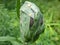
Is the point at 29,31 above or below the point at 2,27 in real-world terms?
above

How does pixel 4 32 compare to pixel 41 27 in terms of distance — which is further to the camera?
pixel 4 32

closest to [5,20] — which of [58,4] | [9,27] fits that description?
[9,27]

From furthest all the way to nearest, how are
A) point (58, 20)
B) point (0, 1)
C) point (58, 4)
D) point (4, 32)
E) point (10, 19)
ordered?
point (58, 4) < point (58, 20) < point (0, 1) < point (10, 19) < point (4, 32)

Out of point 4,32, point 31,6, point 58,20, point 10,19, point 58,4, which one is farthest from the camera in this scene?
point 58,4

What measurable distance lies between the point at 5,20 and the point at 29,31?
0.64m

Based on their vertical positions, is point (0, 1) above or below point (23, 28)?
below

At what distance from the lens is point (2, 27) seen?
1143 mm

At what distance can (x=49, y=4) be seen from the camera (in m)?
2.08

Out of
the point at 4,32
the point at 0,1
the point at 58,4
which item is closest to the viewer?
the point at 4,32

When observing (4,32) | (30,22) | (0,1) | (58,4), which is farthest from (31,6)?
(58,4)

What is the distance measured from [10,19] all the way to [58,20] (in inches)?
32.5

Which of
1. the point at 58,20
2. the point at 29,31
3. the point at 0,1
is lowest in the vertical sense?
the point at 58,20

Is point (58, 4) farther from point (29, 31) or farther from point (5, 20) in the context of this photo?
point (29, 31)

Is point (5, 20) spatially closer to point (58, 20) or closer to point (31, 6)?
point (31, 6)
